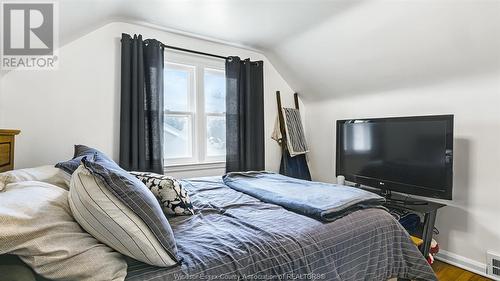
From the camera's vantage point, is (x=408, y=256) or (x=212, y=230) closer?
(x=212, y=230)

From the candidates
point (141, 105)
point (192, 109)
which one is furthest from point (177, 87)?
point (141, 105)

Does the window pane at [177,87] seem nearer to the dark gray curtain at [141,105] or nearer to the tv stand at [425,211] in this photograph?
the dark gray curtain at [141,105]

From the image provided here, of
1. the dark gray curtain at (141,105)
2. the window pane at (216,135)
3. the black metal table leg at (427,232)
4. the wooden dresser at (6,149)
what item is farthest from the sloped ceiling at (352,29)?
the black metal table leg at (427,232)

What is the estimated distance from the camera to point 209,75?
329cm

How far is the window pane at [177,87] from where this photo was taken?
9.93 feet

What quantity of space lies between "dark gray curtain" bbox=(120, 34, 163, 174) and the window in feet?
0.84

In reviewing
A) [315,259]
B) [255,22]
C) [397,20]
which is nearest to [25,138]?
[255,22]

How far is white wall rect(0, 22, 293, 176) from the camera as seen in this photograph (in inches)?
87.8

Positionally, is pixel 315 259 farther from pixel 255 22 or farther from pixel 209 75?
pixel 209 75

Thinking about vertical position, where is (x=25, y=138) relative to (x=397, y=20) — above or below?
below

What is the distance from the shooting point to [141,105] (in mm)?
2637

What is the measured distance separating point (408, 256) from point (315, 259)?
70 cm

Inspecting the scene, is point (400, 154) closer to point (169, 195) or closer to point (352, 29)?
point (352, 29)

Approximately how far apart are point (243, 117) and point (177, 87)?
0.86m
